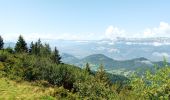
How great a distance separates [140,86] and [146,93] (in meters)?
1.43

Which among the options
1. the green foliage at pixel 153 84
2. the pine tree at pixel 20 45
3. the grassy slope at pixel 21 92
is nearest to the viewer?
the green foliage at pixel 153 84

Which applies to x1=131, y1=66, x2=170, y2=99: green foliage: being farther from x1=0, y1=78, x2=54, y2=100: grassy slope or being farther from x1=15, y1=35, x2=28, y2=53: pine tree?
x1=15, y1=35, x2=28, y2=53: pine tree

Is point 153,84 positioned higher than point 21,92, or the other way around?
point 153,84

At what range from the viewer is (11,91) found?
39031 mm

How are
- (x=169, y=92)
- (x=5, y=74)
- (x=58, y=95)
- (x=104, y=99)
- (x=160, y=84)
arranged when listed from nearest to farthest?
(x=169, y=92) < (x=160, y=84) < (x=104, y=99) < (x=58, y=95) < (x=5, y=74)

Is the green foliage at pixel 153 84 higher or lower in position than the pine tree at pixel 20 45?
higher

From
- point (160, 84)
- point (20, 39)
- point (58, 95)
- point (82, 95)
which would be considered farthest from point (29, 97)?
point (20, 39)

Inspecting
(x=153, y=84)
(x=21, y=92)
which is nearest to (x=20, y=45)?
(x=21, y=92)

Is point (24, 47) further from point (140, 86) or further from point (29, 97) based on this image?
point (140, 86)

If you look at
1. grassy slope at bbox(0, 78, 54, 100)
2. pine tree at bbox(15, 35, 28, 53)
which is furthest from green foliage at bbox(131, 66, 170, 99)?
pine tree at bbox(15, 35, 28, 53)

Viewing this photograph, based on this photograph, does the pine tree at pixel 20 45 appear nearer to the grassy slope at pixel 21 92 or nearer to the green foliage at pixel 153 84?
the grassy slope at pixel 21 92

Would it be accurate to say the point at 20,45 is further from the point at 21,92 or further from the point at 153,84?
the point at 153,84

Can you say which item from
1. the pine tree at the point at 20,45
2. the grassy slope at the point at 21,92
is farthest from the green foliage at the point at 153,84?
the pine tree at the point at 20,45

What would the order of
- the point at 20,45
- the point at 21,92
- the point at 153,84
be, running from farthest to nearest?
the point at 20,45
the point at 21,92
the point at 153,84
